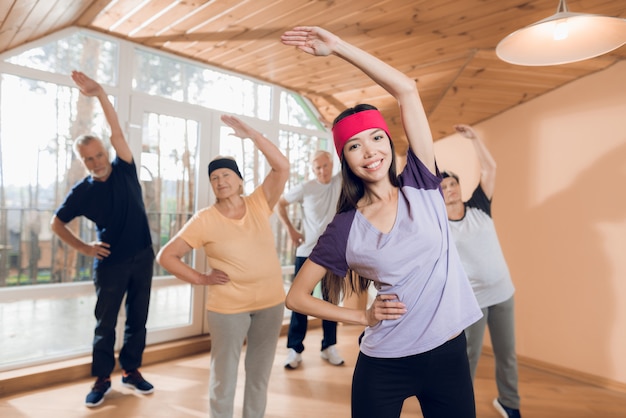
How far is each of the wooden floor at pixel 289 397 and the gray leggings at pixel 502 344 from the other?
0.20m

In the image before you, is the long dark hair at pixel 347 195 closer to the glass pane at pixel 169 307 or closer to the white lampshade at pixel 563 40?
the white lampshade at pixel 563 40

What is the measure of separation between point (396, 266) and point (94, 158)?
2.27 m

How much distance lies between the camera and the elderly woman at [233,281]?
6.55 feet

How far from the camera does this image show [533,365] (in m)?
3.45

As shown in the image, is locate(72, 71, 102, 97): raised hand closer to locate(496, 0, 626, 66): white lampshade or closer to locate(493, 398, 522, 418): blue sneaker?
locate(496, 0, 626, 66): white lampshade

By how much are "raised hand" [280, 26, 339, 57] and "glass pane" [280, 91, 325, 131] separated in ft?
10.8

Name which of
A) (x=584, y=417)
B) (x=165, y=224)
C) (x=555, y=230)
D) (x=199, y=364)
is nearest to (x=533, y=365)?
(x=584, y=417)

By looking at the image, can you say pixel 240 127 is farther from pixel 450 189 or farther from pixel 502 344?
pixel 502 344

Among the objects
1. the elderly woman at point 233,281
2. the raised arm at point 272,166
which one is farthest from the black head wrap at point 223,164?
the raised arm at point 272,166

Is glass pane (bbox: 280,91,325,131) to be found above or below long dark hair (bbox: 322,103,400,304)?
above

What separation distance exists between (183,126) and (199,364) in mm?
1966

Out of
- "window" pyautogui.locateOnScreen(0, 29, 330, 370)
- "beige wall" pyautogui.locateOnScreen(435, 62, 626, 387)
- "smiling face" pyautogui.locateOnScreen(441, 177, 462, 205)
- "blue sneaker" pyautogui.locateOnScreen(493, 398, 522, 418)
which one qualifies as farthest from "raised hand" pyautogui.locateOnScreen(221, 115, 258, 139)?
"beige wall" pyautogui.locateOnScreen(435, 62, 626, 387)

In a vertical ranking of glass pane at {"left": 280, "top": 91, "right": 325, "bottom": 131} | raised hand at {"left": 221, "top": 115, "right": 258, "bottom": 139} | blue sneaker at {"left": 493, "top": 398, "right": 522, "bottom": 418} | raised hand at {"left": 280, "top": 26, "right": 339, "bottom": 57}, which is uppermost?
glass pane at {"left": 280, "top": 91, "right": 325, "bottom": 131}

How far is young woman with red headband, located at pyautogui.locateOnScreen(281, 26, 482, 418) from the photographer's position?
117 cm
